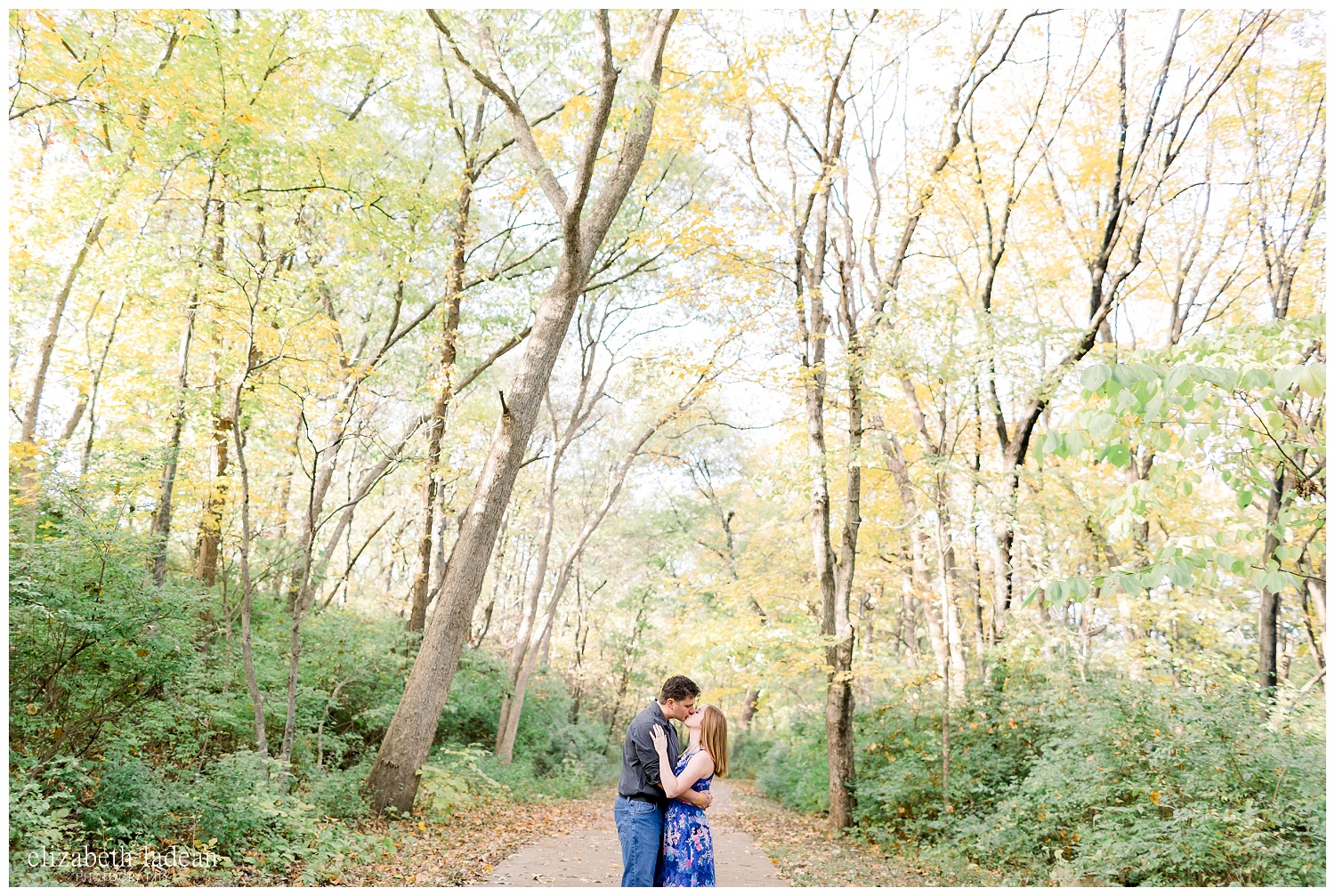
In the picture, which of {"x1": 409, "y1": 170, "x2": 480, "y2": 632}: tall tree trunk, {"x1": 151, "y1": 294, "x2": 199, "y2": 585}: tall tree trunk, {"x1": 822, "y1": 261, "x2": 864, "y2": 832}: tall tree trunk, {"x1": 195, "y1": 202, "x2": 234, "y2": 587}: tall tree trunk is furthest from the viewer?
{"x1": 409, "y1": 170, "x2": 480, "y2": 632}: tall tree trunk

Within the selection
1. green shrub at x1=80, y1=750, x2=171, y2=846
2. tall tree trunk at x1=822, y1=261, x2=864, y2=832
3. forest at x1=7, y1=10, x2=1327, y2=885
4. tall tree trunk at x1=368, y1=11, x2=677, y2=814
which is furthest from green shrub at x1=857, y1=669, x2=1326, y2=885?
green shrub at x1=80, y1=750, x2=171, y2=846

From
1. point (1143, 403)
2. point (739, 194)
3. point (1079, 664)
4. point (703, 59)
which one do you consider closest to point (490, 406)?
point (739, 194)

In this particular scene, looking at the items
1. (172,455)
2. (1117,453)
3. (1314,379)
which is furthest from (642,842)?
(172,455)

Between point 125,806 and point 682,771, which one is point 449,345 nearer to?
point 125,806

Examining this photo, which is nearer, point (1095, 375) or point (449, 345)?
point (1095, 375)

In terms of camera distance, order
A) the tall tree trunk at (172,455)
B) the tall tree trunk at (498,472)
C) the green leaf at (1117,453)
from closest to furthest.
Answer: the green leaf at (1117,453)
the tall tree trunk at (498,472)
the tall tree trunk at (172,455)

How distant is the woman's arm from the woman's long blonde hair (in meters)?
0.06

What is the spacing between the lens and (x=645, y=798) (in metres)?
3.83

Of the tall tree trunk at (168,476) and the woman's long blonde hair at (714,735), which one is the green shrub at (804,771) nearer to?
the woman's long blonde hair at (714,735)

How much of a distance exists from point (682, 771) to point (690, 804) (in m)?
0.19

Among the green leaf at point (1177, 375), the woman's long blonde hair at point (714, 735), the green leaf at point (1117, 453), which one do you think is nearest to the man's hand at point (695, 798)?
the woman's long blonde hair at point (714, 735)

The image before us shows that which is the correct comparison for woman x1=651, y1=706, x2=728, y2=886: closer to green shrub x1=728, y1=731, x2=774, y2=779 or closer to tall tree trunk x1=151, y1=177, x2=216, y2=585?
tall tree trunk x1=151, y1=177, x2=216, y2=585

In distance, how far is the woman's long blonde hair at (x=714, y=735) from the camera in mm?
3902

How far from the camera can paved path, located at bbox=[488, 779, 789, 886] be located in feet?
22.0
